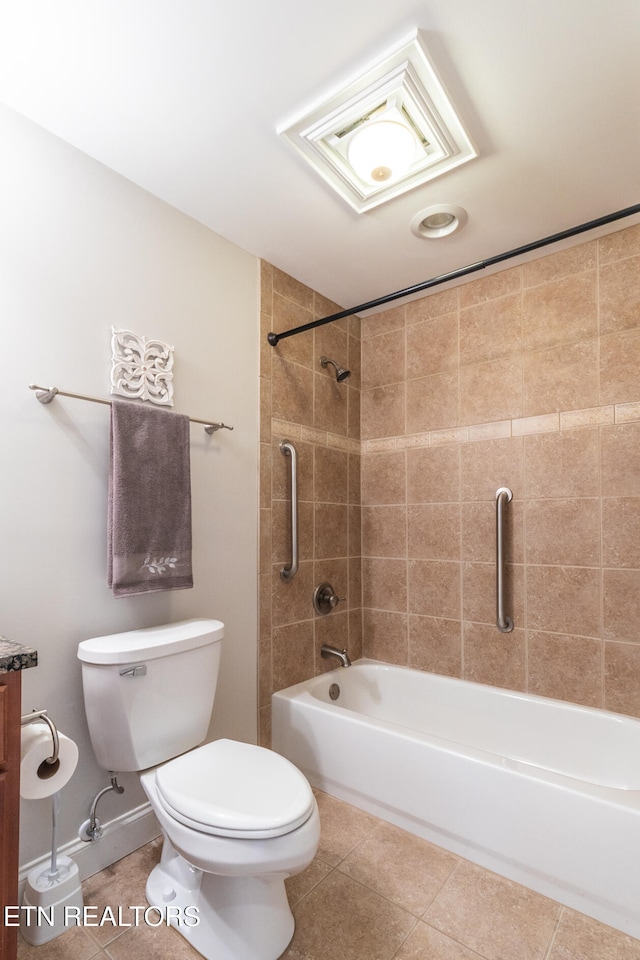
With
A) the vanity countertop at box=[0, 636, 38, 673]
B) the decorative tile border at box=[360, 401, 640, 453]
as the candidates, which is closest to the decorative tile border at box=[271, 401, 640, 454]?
the decorative tile border at box=[360, 401, 640, 453]

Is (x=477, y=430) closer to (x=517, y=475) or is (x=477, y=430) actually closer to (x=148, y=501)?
(x=517, y=475)

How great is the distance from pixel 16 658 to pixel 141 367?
1.07m

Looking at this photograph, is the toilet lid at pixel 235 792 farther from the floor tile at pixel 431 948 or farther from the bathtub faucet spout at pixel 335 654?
the bathtub faucet spout at pixel 335 654

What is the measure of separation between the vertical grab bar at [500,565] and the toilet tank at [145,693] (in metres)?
1.29

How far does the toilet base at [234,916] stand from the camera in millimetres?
1252

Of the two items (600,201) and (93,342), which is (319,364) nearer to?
(93,342)

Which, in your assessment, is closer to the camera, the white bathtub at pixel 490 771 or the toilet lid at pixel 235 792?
the toilet lid at pixel 235 792

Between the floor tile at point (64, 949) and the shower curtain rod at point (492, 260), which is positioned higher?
the shower curtain rod at point (492, 260)

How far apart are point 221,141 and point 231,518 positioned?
133 centimetres

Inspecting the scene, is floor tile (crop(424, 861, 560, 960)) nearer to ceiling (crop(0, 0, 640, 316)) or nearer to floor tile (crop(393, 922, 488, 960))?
floor tile (crop(393, 922, 488, 960))

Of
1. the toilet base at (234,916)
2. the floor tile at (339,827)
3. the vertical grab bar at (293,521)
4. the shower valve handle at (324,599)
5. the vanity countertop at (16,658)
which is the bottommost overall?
the floor tile at (339,827)

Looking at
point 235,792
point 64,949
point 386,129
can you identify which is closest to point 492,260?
point 386,129

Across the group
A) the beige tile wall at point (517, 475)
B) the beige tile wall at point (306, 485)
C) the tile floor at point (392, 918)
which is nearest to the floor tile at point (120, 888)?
the tile floor at point (392, 918)

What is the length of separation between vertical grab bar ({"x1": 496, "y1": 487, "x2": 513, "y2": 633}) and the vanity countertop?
1828 mm
